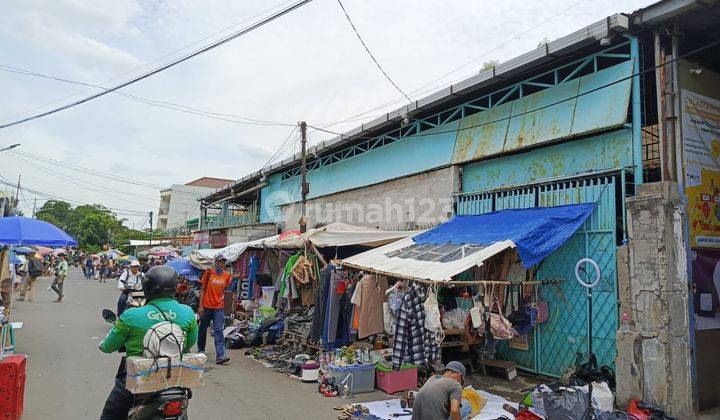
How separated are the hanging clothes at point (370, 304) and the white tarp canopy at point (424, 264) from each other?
304mm

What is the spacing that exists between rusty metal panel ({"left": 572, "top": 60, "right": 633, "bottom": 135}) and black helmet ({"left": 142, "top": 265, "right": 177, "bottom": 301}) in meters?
6.66

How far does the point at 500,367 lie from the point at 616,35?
5.72 meters

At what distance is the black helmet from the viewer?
3.55 m

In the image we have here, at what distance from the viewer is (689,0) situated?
6.12 m

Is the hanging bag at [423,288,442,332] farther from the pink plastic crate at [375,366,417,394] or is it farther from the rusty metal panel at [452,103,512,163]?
the rusty metal panel at [452,103,512,163]

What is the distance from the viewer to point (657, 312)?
5.89 m

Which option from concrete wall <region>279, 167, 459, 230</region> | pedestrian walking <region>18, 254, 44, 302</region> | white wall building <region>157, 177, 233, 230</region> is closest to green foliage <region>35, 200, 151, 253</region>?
white wall building <region>157, 177, 233, 230</region>

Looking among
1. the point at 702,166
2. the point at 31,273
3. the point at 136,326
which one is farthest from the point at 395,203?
the point at 31,273

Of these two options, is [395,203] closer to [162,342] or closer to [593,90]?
[593,90]

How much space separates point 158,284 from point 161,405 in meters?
0.88

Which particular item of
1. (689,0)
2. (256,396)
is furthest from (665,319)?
(256,396)

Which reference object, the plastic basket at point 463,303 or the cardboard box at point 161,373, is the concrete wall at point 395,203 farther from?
the cardboard box at point 161,373

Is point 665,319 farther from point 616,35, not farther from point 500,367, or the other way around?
point 616,35

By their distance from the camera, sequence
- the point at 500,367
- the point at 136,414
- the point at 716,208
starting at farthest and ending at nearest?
the point at 500,367
the point at 716,208
the point at 136,414
